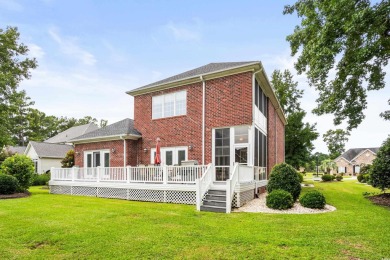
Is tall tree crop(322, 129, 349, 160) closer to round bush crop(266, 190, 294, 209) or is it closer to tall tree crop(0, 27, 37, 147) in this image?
round bush crop(266, 190, 294, 209)

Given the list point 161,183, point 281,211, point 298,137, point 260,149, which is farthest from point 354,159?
point 161,183

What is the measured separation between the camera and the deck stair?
376 inches

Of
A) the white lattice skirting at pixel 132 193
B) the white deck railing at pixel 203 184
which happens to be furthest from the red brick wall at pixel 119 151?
the white deck railing at pixel 203 184

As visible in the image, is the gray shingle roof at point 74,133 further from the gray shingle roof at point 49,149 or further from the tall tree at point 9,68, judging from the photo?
the tall tree at point 9,68

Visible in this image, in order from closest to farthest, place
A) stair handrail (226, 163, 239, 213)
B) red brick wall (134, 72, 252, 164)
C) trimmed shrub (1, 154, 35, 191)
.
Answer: stair handrail (226, 163, 239, 213), red brick wall (134, 72, 252, 164), trimmed shrub (1, 154, 35, 191)

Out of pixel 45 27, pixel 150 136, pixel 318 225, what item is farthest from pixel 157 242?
pixel 45 27

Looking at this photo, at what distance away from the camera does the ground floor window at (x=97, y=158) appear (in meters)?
16.8

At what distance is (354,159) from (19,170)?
215 feet

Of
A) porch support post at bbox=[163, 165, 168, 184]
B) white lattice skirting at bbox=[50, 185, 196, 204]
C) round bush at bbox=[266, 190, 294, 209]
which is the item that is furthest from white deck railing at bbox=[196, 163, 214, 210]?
round bush at bbox=[266, 190, 294, 209]

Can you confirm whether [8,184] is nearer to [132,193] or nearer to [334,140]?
[132,193]

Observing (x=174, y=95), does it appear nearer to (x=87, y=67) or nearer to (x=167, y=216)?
(x=167, y=216)

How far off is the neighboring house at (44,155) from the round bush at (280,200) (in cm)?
3066

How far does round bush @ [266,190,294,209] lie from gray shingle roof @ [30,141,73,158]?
30.8m

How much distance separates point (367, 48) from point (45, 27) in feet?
59.5
